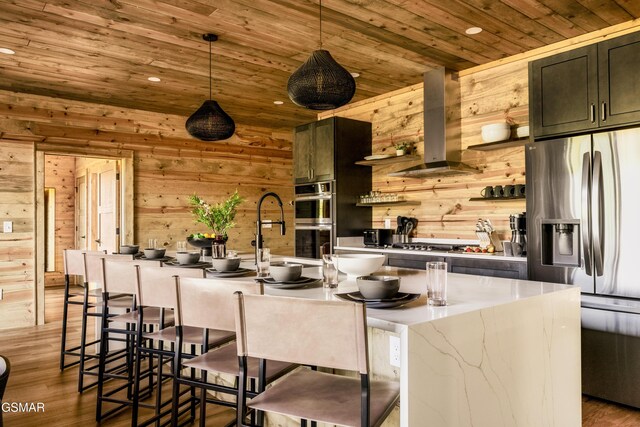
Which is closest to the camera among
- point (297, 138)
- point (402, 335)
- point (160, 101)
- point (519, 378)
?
point (402, 335)

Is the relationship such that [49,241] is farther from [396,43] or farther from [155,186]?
[396,43]

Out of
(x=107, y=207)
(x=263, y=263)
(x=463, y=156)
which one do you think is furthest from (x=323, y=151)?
(x=263, y=263)

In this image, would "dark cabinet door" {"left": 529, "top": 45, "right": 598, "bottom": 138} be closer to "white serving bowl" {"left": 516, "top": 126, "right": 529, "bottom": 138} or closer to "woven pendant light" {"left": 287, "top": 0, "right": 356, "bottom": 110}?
"white serving bowl" {"left": 516, "top": 126, "right": 529, "bottom": 138}

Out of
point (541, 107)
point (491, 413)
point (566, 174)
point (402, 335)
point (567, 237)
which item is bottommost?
point (491, 413)

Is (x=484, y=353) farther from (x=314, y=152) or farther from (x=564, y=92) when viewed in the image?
(x=314, y=152)

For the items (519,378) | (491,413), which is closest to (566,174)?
(519,378)

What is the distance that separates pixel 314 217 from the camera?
18.6ft

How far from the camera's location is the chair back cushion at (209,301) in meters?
1.72

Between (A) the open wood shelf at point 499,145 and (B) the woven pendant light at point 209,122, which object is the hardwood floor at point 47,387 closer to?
(B) the woven pendant light at point 209,122

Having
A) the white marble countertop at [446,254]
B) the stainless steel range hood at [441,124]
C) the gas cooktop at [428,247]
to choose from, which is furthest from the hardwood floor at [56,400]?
the stainless steel range hood at [441,124]

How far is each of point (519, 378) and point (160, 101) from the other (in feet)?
16.5

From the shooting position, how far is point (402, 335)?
134 centimetres

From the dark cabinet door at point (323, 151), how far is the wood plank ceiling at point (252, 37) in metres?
0.71

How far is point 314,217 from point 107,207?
2.86m
